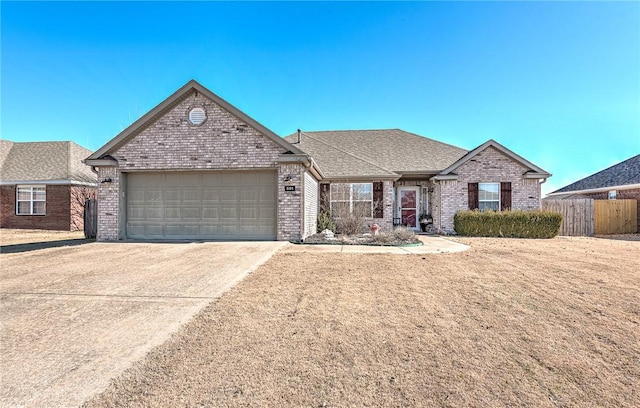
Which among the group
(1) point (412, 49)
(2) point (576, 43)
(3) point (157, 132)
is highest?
(1) point (412, 49)

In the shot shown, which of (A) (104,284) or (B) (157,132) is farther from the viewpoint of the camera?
(B) (157,132)

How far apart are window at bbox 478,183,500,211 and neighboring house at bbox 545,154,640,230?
978cm

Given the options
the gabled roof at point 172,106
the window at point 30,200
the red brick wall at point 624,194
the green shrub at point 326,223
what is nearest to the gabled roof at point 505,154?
the green shrub at point 326,223

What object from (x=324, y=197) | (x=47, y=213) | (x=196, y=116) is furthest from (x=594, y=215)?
(x=47, y=213)

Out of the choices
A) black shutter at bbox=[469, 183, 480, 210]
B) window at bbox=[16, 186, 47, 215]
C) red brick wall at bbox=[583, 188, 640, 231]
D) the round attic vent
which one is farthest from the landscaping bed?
window at bbox=[16, 186, 47, 215]

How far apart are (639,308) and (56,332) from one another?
775cm

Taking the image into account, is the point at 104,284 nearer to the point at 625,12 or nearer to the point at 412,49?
the point at 412,49

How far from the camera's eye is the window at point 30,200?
17125mm

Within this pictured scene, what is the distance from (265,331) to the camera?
3.42 metres

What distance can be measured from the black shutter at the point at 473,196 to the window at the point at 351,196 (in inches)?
200

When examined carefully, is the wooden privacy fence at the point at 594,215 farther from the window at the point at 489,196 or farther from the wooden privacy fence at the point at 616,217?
the window at the point at 489,196

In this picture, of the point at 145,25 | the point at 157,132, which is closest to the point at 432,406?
the point at 157,132

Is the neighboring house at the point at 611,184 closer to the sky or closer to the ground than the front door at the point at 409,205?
closer to the sky

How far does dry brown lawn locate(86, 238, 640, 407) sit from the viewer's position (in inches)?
89.9
